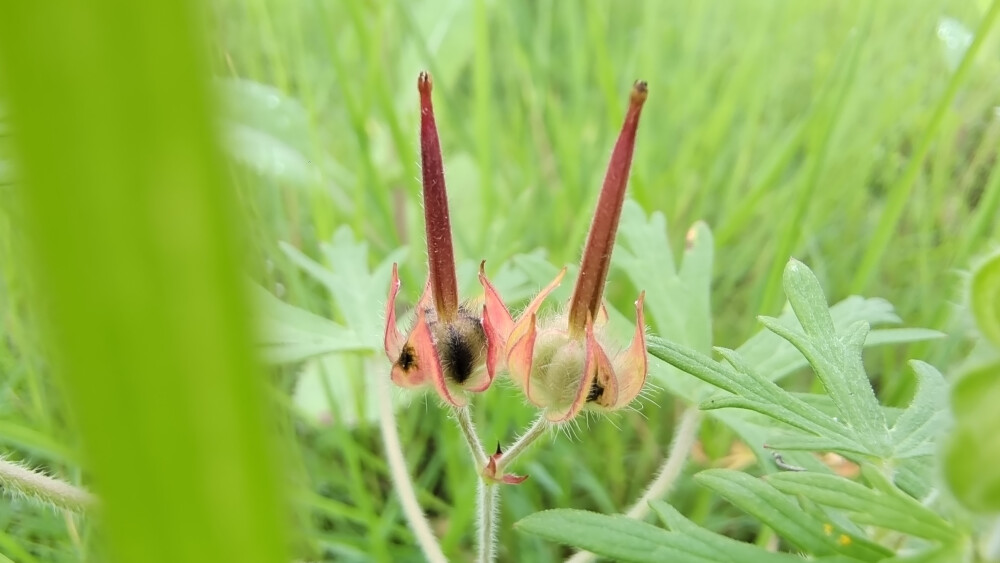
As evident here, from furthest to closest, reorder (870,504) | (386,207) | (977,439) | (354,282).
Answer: (386,207), (354,282), (870,504), (977,439)

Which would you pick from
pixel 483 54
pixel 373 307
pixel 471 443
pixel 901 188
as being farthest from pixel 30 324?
pixel 901 188

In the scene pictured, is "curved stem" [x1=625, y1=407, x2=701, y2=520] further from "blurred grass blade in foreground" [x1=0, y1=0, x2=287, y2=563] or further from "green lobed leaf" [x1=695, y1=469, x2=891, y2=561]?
"blurred grass blade in foreground" [x1=0, y1=0, x2=287, y2=563]

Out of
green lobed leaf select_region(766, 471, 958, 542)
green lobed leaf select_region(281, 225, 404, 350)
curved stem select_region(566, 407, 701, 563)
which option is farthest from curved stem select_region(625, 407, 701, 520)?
green lobed leaf select_region(281, 225, 404, 350)

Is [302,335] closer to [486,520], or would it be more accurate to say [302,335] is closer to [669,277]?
[486,520]

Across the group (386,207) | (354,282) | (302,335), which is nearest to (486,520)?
(302,335)

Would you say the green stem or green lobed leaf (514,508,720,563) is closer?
green lobed leaf (514,508,720,563)

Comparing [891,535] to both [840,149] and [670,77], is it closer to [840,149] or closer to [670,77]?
[840,149]
